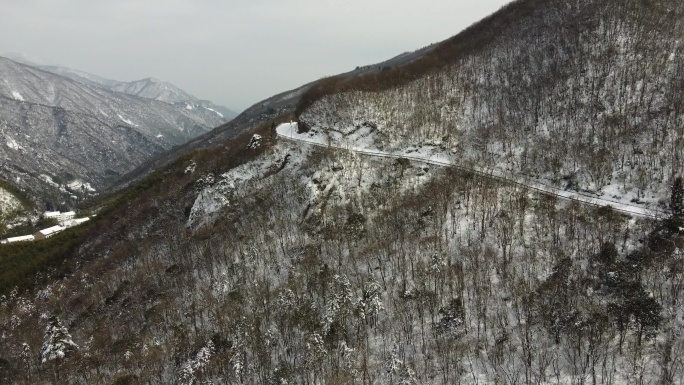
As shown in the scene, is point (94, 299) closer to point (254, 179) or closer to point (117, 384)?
point (117, 384)

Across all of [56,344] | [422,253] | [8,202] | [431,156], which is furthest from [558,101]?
[8,202]

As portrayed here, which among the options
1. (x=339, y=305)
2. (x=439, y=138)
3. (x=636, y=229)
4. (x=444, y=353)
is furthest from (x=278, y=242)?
(x=636, y=229)

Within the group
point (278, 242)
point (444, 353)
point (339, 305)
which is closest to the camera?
point (444, 353)

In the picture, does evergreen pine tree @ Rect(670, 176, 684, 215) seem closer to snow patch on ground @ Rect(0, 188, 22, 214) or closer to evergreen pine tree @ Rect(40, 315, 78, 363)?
evergreen pine tree @ Rect(40, 315, 78, 363)

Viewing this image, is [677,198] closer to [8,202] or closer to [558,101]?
[558,101]

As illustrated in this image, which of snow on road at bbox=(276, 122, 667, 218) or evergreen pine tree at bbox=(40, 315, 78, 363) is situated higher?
snow on road at bbox=(276, 122, 667, 218)

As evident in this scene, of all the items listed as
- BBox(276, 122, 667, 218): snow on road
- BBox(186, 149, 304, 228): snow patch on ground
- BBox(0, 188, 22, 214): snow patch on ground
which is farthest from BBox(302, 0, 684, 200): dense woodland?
BBox(0, 188, 22, 214): snow patch on ground
